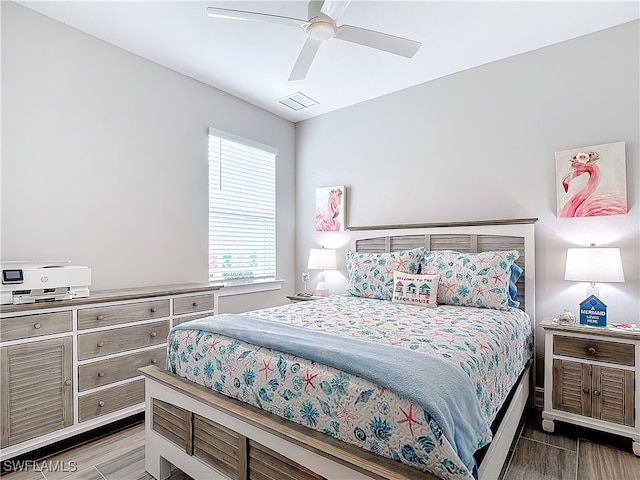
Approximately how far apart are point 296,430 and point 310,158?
11.5ft

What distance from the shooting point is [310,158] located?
4461mm

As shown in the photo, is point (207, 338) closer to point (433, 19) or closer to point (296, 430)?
point (296, 430)

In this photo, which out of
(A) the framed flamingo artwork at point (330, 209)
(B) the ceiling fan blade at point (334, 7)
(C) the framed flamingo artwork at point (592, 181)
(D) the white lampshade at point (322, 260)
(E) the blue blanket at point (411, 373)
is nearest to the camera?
(E) the blue blanket at point (411, 373)

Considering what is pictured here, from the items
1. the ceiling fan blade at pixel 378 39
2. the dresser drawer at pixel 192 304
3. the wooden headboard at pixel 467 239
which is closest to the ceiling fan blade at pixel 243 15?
the ceiling fan blade at pixel 378 39

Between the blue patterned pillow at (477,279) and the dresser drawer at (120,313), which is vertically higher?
the blue patterned pillow at (477,279)

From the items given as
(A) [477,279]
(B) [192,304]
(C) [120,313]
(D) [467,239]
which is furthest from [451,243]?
(C) [120,313]

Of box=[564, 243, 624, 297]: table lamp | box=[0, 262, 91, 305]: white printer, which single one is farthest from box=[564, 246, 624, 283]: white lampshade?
box=[0, 262, 91, 305]: white printer

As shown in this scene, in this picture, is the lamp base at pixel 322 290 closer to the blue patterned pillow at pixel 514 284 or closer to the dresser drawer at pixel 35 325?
the blue patterned pillow at pixel 514 284

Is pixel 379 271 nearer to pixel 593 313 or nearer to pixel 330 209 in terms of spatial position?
pixel 330 209

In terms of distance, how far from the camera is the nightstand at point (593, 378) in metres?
2.21

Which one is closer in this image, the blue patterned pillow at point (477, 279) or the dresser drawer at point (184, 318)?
the blue patterned pillow at point (477, 279)

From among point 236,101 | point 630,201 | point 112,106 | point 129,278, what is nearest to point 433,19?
point 630,201

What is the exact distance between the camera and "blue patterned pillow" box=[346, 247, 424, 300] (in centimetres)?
307

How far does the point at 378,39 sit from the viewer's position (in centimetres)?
217
